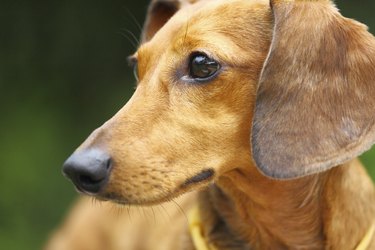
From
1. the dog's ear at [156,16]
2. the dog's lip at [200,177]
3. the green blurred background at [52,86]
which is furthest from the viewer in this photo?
the green blurred background at [52,86]

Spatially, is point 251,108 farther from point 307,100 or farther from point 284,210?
point 284,210

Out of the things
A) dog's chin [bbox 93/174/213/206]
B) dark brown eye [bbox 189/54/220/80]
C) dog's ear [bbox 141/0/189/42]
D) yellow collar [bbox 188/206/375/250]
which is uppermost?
dark brown eye [bbox 189/54/220/80]

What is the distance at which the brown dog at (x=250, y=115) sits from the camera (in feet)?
9.55

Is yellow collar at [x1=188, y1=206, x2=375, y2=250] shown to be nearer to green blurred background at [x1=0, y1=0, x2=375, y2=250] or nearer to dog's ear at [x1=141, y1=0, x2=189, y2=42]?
dog's ear at [x1=141, y1=0, x2=189, y2=42]

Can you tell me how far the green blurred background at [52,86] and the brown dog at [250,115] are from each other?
368 centimetres

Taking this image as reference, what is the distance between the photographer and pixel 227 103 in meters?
3.02

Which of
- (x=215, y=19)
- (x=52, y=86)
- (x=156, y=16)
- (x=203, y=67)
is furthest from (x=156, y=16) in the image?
(x=52, y=86)

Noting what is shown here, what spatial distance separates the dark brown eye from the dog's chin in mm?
354

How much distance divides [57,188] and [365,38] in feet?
13.9

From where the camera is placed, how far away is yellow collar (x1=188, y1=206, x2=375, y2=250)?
325 cm

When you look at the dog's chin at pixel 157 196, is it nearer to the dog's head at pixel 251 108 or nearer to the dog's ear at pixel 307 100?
the dog's head at pixel 251 108

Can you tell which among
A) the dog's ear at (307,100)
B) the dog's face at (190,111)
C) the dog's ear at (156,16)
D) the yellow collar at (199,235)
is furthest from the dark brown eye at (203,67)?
the dog's ear at (156,16)

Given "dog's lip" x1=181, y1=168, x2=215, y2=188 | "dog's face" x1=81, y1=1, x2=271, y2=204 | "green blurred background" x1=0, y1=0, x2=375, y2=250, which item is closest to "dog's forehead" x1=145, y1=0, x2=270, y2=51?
"dog's face" x1=81, y1=1, x2=271, y2=204

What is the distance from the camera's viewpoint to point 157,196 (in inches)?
116
